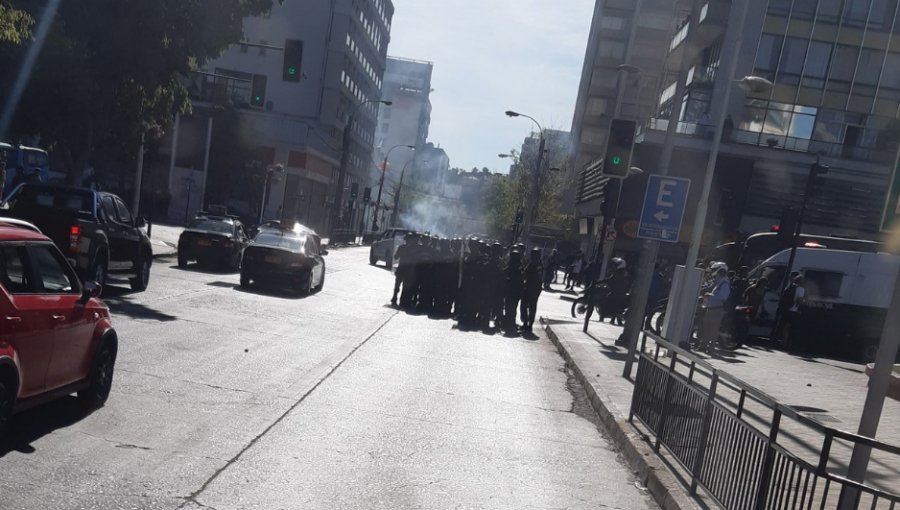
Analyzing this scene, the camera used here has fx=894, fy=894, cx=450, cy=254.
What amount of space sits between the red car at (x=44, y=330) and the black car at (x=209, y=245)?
17.0 m

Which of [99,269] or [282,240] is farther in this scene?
[282,240]

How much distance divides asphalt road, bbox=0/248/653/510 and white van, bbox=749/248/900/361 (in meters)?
10.2

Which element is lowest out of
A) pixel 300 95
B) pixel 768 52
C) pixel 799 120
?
pixel 300 95

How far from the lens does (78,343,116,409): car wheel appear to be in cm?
748

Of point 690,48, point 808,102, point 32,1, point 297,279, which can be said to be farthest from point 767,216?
point 32,1

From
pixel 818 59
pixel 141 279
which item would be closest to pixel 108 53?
pixel 141 279

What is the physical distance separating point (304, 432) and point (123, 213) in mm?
11231

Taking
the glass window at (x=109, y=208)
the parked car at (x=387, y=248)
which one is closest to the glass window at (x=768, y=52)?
the parked car at (x=387, y=248)

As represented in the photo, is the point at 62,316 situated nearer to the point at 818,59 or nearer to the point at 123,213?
the point at 123,213

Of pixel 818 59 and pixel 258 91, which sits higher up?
pixel 818 59

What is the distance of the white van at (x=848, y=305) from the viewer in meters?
21.9

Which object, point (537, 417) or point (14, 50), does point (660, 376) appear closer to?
point (537, 417)

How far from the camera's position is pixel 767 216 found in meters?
40.6

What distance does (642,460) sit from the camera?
25.6 feet
